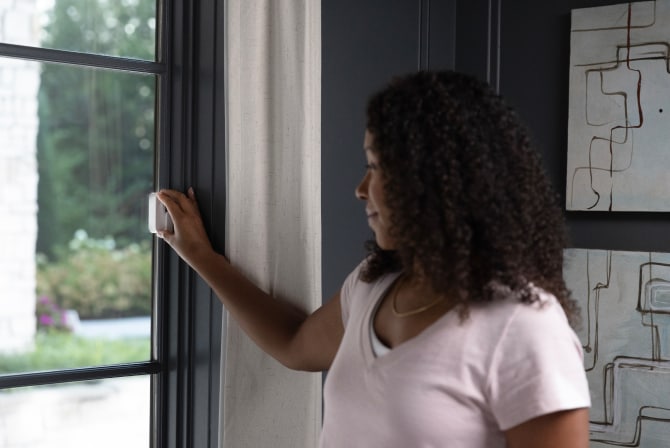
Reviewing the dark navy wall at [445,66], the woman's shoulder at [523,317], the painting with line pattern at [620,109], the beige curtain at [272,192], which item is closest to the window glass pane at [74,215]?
the beige curtain at [272,192]

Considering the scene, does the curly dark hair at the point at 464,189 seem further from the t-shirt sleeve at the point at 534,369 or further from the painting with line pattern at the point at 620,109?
the painting with line pattern at the point at 620,109

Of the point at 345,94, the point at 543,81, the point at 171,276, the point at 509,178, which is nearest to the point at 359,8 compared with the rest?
the point at 345,94

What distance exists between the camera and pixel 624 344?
2371mm

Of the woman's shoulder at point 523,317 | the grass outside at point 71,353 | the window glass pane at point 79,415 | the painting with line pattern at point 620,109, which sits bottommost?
the window glass pane at point 79,415

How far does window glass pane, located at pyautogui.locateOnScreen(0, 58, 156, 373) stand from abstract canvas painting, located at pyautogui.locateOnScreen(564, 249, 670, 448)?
1232 millimetres

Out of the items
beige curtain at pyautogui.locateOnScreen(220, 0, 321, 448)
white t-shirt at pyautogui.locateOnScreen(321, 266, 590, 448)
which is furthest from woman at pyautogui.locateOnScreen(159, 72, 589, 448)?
beige curtain at pyautogui.locateOnScreen(220, 0, 321, 448)

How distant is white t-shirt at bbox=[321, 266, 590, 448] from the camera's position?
1.29 meters

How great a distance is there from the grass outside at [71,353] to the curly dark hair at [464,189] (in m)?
0.84

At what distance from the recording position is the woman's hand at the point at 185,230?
1852 mm

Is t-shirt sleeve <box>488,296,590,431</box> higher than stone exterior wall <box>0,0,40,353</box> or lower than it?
lower

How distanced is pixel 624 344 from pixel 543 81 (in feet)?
2.59

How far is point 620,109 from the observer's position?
237cm

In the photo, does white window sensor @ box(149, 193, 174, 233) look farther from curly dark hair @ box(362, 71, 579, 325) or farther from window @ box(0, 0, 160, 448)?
curly dark hair @ box(362, 71, 579, 325)

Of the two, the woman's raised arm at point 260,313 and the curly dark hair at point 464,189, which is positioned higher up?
the curly dark hair at point 464,189
